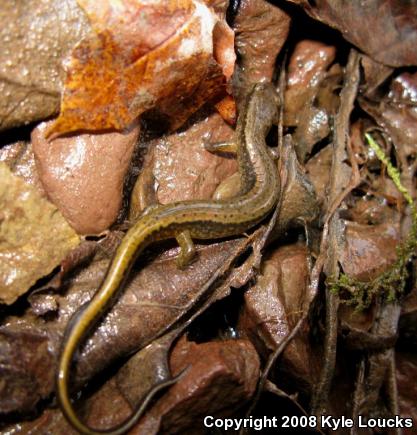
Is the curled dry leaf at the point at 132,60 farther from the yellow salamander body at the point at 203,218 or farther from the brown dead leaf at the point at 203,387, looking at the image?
the brown dead leaf at the point at 203,387

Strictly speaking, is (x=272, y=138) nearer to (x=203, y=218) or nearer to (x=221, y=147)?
(x=221, y=147)

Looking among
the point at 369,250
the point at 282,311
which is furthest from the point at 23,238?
the point at 369,250

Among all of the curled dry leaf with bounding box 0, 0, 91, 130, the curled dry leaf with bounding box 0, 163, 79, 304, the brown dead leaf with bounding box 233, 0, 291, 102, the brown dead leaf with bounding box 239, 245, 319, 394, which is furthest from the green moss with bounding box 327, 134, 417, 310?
the curled dry leaf with bounding box 0, 0, 91, 130

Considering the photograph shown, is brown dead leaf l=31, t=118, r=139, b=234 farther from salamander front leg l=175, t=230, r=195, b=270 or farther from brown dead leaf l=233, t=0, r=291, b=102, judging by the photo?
brown dead leaf l=233, t=0, r=291, b=102

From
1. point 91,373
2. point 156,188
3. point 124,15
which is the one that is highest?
point 124,15

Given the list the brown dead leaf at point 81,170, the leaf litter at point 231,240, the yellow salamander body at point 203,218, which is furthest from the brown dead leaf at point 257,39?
the brown dead leaf at point 81,170

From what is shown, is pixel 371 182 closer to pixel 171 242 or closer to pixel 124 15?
pixel 171 242

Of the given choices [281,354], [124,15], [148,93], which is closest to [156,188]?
[148,93]
